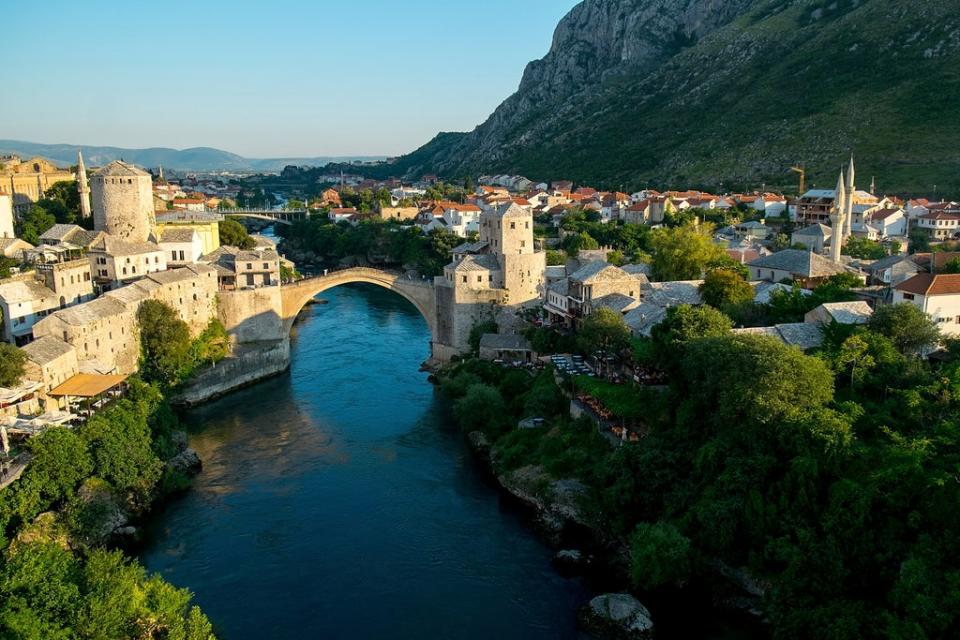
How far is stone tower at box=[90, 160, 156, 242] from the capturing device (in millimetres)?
35219

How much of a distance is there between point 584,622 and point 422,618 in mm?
3240

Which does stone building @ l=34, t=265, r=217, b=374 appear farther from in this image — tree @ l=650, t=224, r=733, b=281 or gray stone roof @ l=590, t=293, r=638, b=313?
tree @ l=650, t=224, r=733, b=281

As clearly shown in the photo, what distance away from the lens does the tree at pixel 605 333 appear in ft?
76.3

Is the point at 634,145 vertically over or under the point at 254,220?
over

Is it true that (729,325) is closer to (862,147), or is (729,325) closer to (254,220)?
(862,147)

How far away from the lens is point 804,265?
2959cm

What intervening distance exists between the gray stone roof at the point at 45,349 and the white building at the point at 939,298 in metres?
24.8

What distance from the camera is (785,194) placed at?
57.4 metres

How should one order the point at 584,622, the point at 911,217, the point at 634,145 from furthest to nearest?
the point at 634,145 → the point at 911,217 → the point at 584,622

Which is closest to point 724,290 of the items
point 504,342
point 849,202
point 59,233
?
point 504,342

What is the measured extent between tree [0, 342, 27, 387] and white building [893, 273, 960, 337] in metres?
24.9

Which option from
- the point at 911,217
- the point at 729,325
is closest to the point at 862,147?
the point at 911,217

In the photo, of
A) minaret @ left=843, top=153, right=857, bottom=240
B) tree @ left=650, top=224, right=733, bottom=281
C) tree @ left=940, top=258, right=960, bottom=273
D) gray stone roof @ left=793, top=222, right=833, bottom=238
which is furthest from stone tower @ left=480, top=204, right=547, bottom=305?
gray stone roof @ left=793, top=222, right=833, bottom=238

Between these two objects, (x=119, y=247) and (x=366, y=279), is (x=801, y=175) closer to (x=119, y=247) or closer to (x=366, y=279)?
(x=366, y=279)
